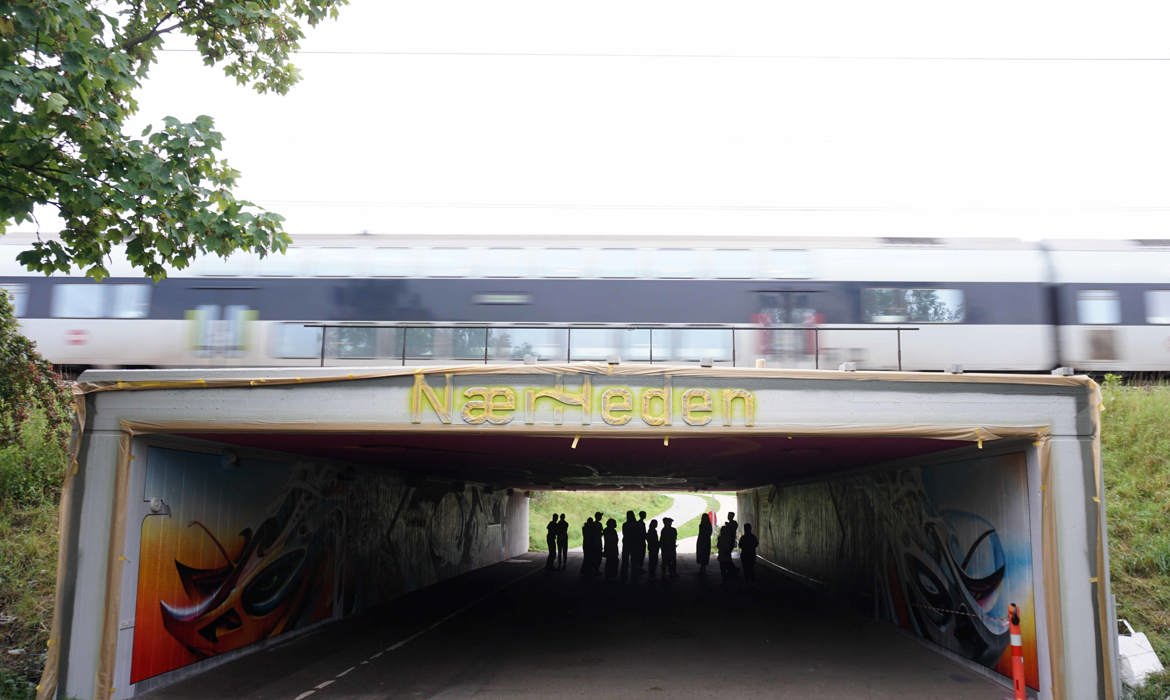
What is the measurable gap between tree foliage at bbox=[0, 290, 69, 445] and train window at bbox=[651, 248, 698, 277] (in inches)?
447

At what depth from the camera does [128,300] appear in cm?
1838

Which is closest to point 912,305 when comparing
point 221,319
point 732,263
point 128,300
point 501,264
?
point 732,263

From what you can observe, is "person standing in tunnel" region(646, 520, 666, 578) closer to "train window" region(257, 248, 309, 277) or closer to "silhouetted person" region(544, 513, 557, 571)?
"silhouetted person" region(544, 513, 557, 571)

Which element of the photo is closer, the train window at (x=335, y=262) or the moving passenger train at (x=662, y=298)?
the moving passenger train at (x=662, y=298)

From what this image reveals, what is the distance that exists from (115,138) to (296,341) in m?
8.76

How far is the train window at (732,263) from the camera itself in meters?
18.4

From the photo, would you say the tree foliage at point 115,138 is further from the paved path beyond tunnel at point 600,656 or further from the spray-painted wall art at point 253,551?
the paved path beyond tunnel at point 600,656

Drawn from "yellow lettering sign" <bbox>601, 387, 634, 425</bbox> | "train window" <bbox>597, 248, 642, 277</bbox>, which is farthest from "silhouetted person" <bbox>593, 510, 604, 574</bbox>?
"yellow lettering sign" <bbox>601, 387, 634, 425</bbox>

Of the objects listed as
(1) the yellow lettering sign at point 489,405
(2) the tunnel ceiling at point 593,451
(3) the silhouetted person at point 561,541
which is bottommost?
(3) the silhouetted person at point 561,541

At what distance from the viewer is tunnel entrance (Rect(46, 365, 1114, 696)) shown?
9.33 meters

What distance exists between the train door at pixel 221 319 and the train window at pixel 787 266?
1111 cm

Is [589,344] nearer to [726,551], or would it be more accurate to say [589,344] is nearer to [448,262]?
[448,262]

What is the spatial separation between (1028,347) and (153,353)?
1860 cm

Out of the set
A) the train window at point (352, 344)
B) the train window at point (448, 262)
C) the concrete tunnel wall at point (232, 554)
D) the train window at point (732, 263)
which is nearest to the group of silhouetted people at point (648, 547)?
the concrete tunnel wall at point (232, 554)
